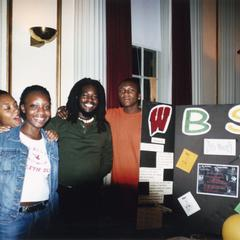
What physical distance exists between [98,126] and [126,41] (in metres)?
1.31

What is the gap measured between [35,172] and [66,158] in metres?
0.27

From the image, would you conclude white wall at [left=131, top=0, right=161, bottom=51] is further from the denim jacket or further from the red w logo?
the denim jacket

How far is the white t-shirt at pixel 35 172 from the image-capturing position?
222cm

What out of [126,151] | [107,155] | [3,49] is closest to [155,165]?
[126,151]

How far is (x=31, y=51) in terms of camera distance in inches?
119

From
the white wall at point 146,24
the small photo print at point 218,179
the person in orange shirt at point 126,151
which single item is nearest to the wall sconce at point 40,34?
the person in orange shirt at point 126,151

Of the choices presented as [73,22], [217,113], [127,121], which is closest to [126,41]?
[73,22]

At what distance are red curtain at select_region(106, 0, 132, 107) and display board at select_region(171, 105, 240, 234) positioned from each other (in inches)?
38.1

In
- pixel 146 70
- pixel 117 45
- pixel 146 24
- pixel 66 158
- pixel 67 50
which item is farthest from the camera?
pixel 146 70

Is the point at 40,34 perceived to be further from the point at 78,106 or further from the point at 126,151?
the point at 126,151

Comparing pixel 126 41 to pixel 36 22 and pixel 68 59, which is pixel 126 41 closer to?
pixel 68 59

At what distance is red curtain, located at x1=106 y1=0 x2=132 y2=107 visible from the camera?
3468mm

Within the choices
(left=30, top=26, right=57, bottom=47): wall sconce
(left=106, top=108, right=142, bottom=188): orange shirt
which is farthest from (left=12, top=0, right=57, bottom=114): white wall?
(left=106, top=108, right=142, bottom=188): orange shirt

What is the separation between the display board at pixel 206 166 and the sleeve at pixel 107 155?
1.51 feet
